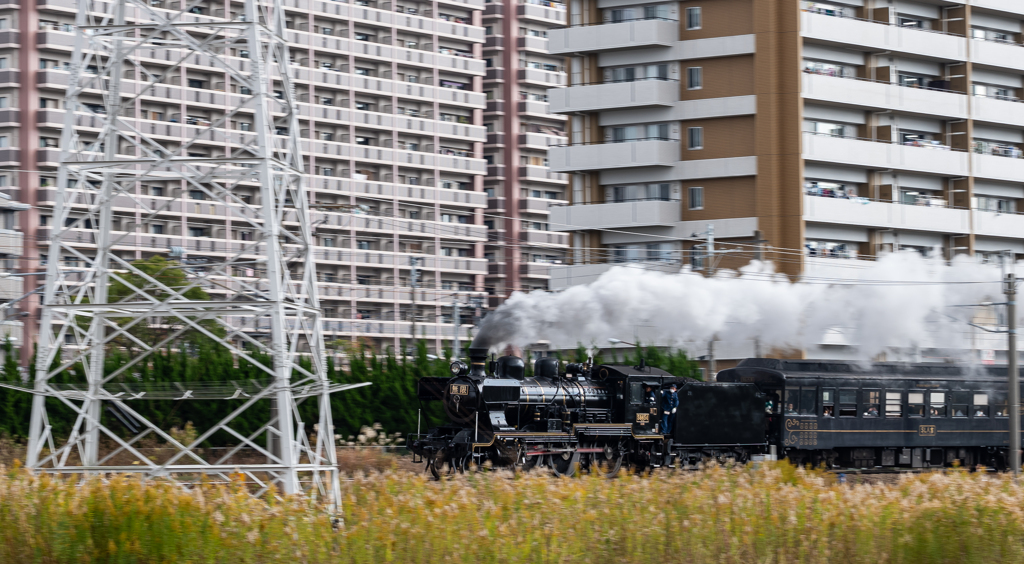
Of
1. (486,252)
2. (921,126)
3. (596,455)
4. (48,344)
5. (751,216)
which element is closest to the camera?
(48,344)

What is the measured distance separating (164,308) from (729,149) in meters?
45.0

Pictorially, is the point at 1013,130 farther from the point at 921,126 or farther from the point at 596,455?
the point at 596,455

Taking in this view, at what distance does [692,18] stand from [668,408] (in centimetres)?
3313

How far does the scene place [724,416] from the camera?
32219 mm

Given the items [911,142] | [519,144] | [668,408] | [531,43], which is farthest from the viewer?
[531,43]

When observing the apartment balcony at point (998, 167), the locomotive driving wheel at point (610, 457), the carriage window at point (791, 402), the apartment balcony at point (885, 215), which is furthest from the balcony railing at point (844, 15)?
the locomotive driving wheel at point (610, 457)

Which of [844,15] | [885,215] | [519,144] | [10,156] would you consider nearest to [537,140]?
[519,144]

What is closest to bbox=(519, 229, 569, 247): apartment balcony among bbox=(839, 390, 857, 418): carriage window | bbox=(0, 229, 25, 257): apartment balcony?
bbox=(0, 229, 25, 257): apartment balcony

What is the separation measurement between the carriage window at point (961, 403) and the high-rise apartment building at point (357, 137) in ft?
142

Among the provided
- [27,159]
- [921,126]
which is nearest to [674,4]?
[921,126]

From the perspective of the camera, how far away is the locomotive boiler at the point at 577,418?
2884 cm

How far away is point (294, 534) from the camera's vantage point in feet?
42.9

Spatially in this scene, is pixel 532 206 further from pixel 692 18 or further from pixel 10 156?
pixel 10 156

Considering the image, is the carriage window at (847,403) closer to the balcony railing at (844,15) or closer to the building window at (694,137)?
the building window at (694,137)
